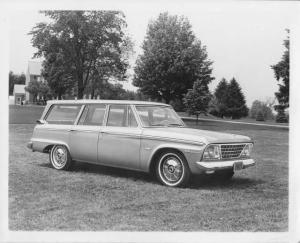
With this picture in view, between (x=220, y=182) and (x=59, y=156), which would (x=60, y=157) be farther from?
(x=220, y=182)

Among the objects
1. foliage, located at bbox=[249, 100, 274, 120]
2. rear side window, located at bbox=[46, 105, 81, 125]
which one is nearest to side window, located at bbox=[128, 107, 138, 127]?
rear side window, located at bbox=[46, 105, 81, 125]

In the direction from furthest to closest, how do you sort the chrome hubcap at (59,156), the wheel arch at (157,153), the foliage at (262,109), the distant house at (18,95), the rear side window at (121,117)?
1. the chrome hubcap at (59,156)
2. the foliage at (262,109)
3. the rear side window at (121,117)
4. the distant house at (18,95)
5. the wheel arch at (157,153)

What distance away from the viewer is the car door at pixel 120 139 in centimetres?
676

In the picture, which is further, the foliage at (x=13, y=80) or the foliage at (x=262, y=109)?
the foliage at (x=262, y=109)

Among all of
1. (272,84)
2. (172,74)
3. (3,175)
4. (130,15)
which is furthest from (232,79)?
(3,175)

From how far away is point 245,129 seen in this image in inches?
390

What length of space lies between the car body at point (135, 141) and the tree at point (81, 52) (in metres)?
0.58

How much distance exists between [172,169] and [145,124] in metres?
0.92

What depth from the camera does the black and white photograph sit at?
549 cm

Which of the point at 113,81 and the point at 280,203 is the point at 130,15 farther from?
the point at 280,203

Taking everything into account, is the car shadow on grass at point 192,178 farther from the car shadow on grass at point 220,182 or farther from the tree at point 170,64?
the tree at point 170,64

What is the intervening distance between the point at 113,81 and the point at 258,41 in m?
2.81

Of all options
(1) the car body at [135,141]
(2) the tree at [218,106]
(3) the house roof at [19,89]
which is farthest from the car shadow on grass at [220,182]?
(3) the house roof at [19,89]

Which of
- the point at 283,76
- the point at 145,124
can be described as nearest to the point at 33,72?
the point at 145,124
